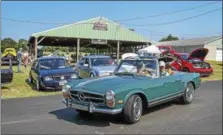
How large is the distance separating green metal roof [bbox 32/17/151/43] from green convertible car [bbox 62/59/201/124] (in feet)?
92.8

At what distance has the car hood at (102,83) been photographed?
7.24 meters

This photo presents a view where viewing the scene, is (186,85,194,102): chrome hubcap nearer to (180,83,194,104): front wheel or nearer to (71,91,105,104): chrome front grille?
(180,83,194,104): front wheel

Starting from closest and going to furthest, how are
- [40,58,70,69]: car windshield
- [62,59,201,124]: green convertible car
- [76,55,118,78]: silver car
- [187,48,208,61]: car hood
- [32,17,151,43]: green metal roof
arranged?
[62,59,201,124]: green convertible car
[40,58,70,69]: car windshield
[76,55,118,78]: silver car
[187,48,208,61]: car hood
[32,17,151,43]: green metal roof

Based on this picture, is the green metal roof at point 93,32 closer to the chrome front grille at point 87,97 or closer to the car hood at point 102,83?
the car hood at point 102,83

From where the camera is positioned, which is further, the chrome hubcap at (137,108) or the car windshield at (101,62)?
the car windshield at (101,62)

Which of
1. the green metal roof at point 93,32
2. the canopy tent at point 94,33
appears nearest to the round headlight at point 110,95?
the canopy tent at point 94,33

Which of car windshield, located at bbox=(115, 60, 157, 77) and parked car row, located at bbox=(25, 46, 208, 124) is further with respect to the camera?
car windshield, located at bbox=(115, 60, 157, 77)

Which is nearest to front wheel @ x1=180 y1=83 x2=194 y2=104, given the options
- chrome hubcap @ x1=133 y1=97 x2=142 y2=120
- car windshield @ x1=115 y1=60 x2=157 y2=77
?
car windshield @ x1=115 y1=60 x2=157 y2=77

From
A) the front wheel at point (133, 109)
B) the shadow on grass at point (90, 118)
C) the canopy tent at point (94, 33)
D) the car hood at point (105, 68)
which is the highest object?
the canopy tent at point (94, 33)

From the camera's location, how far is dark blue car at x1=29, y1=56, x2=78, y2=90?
1437 centimetres

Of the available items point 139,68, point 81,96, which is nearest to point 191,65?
point 139,68

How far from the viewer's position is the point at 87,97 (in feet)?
24.2

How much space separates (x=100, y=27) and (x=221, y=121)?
105ft

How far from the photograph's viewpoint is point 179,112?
893cm
